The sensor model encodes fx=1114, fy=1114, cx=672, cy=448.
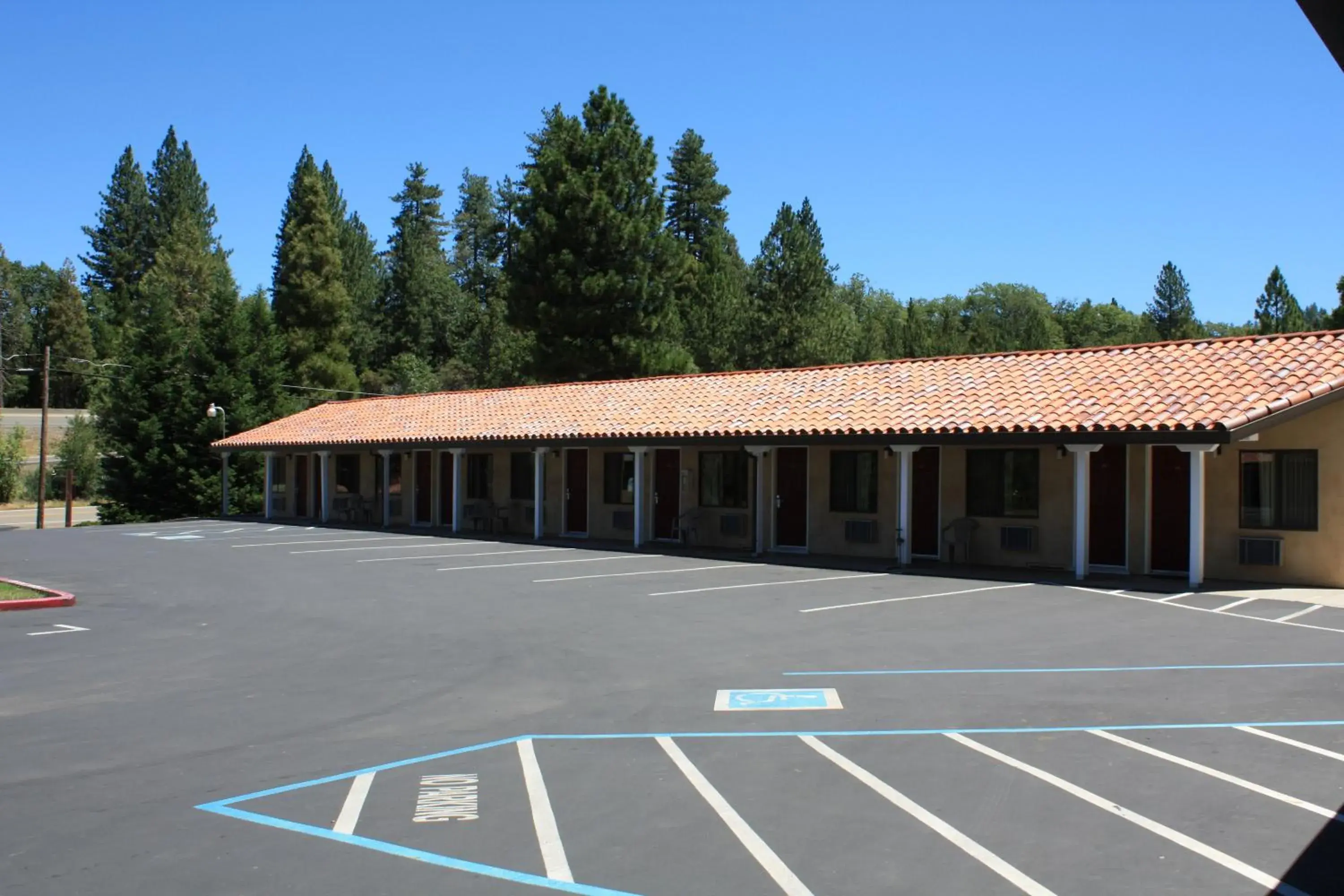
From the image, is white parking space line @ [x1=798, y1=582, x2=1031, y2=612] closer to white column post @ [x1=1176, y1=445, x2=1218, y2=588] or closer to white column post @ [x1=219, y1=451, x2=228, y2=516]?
white column post @ [x1=1176, y1=445, x2=1218, y2=588]

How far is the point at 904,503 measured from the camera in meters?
21.3

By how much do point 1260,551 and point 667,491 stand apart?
13034 millimetres

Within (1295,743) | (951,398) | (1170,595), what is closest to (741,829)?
(1295,743)

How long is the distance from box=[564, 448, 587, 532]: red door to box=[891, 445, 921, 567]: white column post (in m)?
9.94

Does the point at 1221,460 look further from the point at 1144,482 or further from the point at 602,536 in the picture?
the point at 602,536

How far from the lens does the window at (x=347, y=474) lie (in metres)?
36.9

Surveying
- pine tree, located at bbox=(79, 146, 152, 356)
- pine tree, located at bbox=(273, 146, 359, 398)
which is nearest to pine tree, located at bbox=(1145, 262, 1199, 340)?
pine tree, located at bbox=(273, 146, 359, 398)

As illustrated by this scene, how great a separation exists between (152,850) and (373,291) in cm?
7107

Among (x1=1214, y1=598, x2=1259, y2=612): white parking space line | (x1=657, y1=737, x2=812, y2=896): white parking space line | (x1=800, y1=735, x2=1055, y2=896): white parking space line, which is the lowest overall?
(x1=657, y1=737, x2=812, y2=896): white parking space line

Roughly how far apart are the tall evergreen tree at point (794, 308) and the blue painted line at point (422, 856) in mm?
43005

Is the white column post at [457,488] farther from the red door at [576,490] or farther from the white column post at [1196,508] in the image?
the white column post at [1196,508]

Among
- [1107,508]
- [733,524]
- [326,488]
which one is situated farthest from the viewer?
[326,488]

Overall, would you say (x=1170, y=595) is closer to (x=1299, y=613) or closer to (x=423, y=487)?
(x=1299, y=613)

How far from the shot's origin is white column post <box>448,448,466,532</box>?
30297 millimetres
